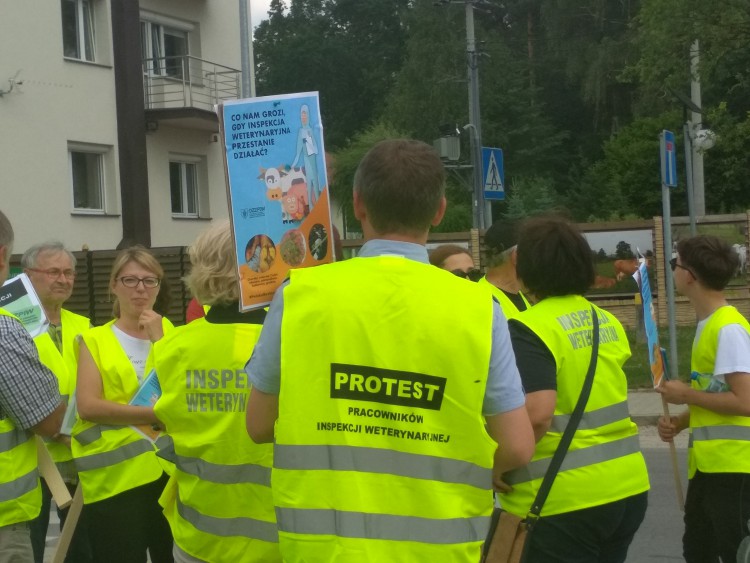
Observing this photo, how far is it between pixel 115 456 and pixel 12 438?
877 mm

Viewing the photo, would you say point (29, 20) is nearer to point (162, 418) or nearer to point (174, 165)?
point (174, 165)

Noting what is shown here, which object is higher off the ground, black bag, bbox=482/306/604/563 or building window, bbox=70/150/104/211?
building window, bbox=70/150/104/211

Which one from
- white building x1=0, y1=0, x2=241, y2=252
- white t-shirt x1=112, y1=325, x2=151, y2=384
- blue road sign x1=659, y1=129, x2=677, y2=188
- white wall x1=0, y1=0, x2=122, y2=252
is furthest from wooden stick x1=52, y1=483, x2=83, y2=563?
white wall x1=0, y1=0, x2=122, y2=252

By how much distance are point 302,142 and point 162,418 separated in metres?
1.03

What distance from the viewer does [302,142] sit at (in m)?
3.20

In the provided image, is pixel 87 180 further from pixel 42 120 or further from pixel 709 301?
pixel 709 301

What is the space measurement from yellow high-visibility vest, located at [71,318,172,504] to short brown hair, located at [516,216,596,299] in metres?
1.79

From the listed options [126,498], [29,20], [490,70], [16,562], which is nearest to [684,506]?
[126,498]

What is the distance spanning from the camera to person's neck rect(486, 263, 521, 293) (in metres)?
5.34

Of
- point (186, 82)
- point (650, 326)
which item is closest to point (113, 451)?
point (650, 326)

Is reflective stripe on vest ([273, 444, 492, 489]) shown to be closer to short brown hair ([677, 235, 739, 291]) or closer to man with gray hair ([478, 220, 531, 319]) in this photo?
short brown hair ([677, 235, 739, 291])

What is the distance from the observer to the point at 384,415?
256 centimetres

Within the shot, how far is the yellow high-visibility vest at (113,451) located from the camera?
4.54 meters

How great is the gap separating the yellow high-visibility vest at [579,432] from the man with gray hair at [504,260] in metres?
1.58
